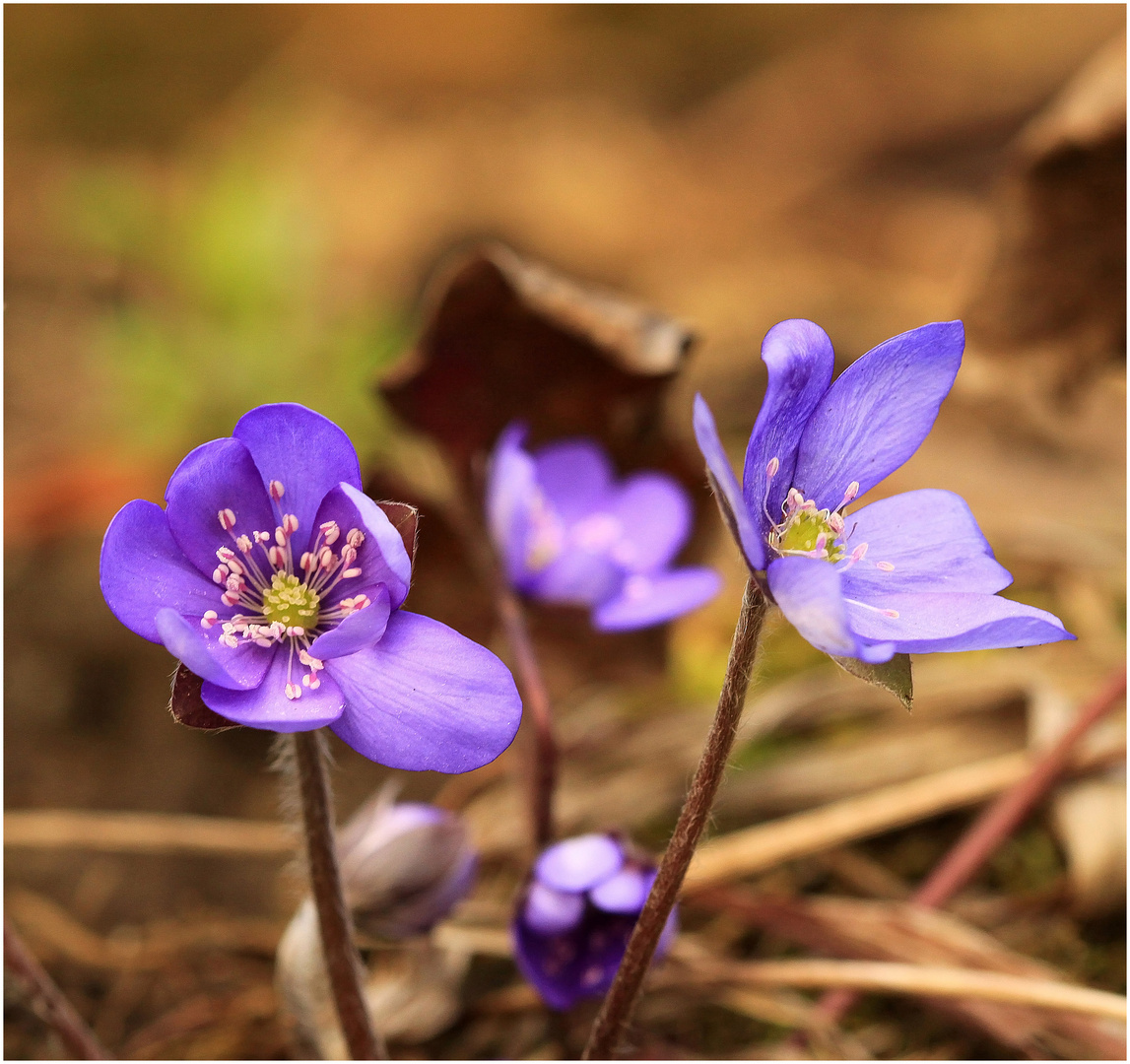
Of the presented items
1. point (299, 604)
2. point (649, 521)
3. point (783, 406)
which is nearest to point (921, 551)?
point (783, 406)

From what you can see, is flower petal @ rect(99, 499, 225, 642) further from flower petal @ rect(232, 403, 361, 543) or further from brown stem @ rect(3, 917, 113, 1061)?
brown stem @ rect(3, 917, 113, 1061)

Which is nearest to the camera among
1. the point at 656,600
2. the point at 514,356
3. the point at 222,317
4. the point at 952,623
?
the point at 952,623

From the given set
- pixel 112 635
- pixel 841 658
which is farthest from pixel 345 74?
pixel 841 658

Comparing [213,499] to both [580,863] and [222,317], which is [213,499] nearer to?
[580,863]

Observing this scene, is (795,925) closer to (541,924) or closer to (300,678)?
(541,924)

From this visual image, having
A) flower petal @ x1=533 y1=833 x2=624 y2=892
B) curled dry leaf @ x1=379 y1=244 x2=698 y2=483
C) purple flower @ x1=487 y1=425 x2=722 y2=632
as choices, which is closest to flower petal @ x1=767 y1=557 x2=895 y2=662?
flower petal @ x1=533 y1=833 x2=624 y2=892

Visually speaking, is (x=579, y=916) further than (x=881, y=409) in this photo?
Yes

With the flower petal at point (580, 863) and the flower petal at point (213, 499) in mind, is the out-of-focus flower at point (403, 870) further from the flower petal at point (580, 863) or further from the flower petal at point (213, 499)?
the flower petal at point (213, 499)
